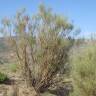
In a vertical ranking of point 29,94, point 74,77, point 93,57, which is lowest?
point 29,94

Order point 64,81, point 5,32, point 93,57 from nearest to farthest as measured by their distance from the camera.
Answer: point 93,57 → point 5,32 → point 64,81

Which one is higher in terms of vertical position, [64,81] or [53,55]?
[53,55]

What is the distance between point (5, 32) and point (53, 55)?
11.4 ft

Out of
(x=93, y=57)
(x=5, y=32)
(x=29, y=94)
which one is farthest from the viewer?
(x=5, y=32)

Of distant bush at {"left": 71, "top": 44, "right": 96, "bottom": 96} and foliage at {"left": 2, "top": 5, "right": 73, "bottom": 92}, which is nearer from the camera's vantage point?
distant bush at {"left": 71, "top": 44, "right": 96, "bottom": 96}

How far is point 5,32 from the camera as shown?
844 inches

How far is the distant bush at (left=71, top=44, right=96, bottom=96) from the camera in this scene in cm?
1437

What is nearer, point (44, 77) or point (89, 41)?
point (89, 41)

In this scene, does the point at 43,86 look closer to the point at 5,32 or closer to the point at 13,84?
the point at 13,84

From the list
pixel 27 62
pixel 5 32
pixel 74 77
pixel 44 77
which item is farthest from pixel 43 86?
pixel 74 77

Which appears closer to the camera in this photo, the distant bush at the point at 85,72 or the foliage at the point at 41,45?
the distant bush at the point at 85,72

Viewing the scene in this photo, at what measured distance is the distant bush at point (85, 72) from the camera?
14.4 metres

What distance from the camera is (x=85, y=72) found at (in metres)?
14.6

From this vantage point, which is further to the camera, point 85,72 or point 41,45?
point 41,45
